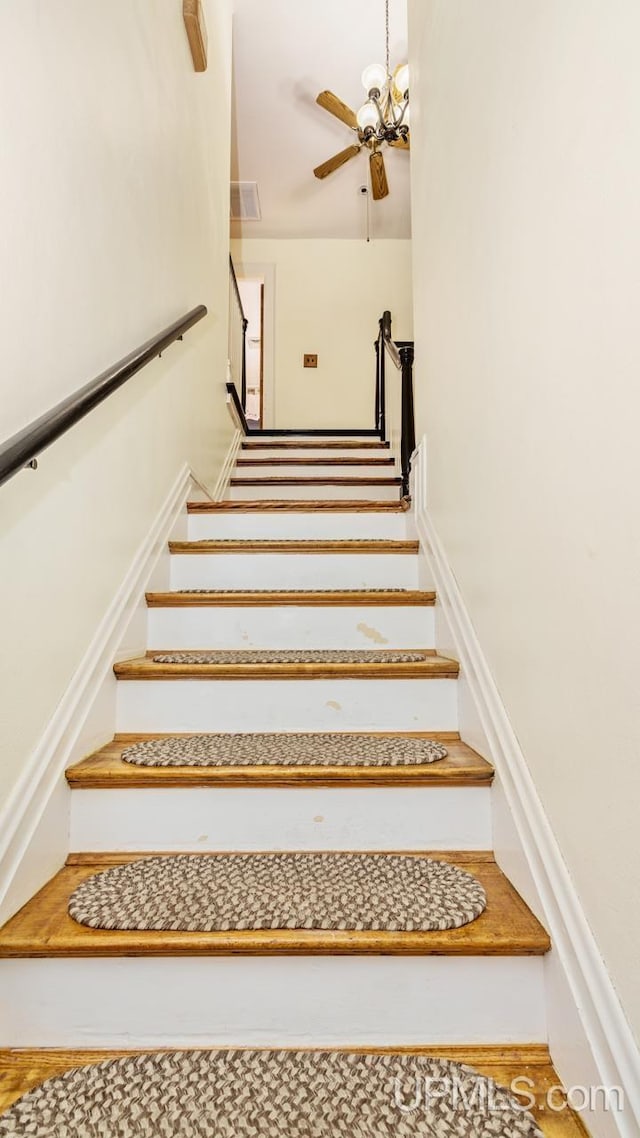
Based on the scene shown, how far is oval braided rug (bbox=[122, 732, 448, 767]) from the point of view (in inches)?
49.1

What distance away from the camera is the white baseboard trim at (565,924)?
0.74 meters

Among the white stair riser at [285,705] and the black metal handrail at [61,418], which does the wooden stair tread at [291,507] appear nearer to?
the black metal handrail at [61,418]

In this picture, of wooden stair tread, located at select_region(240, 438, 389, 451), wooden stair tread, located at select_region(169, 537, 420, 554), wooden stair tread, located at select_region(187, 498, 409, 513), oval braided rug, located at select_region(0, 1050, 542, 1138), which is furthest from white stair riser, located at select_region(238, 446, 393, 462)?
oval braided rug, located at select_region(0, 1050, 542, 1138)

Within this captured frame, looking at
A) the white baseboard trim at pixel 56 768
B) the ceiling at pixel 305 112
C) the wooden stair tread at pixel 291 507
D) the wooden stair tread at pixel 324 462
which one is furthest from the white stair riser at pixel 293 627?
the ceiling at pixel 305 112

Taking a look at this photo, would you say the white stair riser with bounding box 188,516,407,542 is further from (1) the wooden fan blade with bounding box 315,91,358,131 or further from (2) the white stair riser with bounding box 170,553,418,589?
(1) the wooden fan blade with bounding box 315,91,358,131

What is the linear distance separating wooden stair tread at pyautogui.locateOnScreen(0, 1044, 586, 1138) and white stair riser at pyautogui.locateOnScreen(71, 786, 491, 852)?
1.11 feet

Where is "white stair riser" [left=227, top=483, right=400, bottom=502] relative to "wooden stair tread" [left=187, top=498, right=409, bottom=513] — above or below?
above

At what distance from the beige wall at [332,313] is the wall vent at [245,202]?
0.28 m

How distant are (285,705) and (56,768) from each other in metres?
0.54

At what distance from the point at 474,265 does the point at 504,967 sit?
1.44 metres

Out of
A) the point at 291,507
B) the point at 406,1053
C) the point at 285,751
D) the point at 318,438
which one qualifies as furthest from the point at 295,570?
the point at 318,438

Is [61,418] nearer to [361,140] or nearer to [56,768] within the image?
[56,768]

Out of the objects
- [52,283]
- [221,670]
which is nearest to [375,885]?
[221,670]

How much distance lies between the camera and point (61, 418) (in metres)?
1.10
